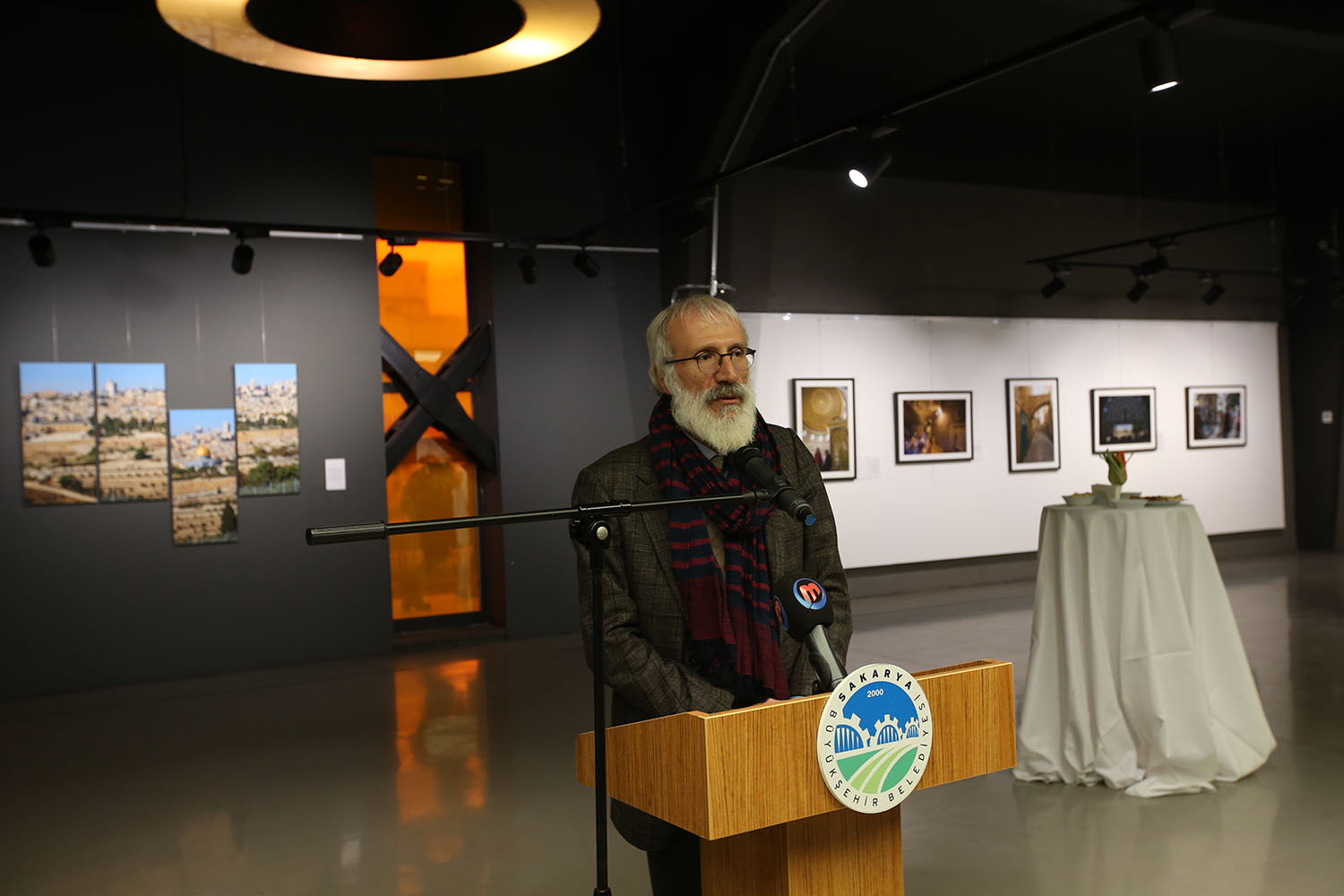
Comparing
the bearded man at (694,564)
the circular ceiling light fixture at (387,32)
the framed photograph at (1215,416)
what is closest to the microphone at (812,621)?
the bearded man at (694,564)

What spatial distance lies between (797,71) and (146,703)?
722 centimetres

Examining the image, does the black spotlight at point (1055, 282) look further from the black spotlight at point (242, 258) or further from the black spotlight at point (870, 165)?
the black spotlight at point (242, 258)

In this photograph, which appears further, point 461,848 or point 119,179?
point 119,179

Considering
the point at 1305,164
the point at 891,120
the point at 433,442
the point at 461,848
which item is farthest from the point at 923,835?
the point at 1305,164

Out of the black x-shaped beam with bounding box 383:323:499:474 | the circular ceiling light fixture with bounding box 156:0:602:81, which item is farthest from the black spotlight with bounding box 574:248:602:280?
the circular ceiling light fixture with bounding box 156:0:602:81

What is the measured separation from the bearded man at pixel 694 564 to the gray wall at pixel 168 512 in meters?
6.53

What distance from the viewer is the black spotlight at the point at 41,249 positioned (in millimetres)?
6965

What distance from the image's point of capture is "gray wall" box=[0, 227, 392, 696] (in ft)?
A: 24.7

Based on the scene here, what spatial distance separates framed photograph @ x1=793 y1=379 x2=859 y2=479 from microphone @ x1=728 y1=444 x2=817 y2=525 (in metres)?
8.04

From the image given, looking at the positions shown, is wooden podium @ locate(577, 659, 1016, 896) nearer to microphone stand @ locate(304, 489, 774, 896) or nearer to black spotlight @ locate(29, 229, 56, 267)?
microphone stand @ locate(304, 489, 774, 896)

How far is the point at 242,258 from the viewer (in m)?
7.55

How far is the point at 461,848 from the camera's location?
13.7 ft

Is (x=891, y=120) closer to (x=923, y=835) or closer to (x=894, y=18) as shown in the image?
(x=894, y=18)

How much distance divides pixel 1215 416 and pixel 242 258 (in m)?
10.7
